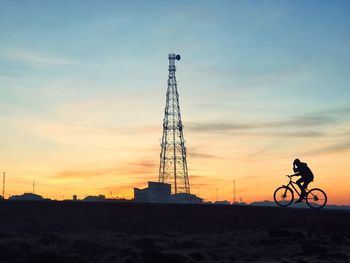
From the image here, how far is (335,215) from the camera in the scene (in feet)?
89.1

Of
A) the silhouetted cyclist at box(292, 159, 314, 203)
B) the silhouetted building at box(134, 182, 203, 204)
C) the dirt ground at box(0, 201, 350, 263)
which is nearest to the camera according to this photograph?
the dirt ground at box(0, 201, 350, 263)

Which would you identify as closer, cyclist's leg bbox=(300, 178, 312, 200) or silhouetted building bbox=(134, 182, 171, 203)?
cyclist's leg bbox=(300, 178, 312, 200)

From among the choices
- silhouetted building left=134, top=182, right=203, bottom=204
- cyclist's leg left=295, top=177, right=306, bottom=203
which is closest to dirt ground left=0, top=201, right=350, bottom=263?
cyclist's leg left=295, top=177, right=306, bottom=203

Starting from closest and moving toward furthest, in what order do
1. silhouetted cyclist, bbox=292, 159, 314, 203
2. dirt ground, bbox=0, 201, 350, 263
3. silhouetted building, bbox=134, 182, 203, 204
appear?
dirt ground, bbox=0, 201, 350, 263 → silhouetted cyclist, bbox=292, 159, 314, 203 → silhouetted building, bbox=134, 182, 203, 204

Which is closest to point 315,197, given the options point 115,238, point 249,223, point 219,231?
point 249,223

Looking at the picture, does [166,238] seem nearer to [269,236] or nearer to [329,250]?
[269,236]

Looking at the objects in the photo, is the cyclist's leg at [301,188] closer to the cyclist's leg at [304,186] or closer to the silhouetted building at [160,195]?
the cyclist's leg at [304,186]

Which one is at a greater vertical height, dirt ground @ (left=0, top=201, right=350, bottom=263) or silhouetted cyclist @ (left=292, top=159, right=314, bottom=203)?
silhouetted cyclist @ (left=292, top=159, right=314, bottom=203)

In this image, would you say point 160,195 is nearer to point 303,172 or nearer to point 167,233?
point 303,172

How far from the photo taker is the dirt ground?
20734mm

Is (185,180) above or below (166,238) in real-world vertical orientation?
above

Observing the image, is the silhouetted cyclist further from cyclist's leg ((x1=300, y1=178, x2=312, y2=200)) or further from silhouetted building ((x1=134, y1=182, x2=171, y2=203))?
silhouetted building ((x1=134, y1=182, x2=171, y2=203))

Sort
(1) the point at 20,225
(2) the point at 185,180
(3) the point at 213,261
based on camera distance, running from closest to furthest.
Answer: (3) the point at 213,261
(1) the point at 20,225
(2) the point at 185,180

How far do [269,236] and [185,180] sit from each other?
172ft
